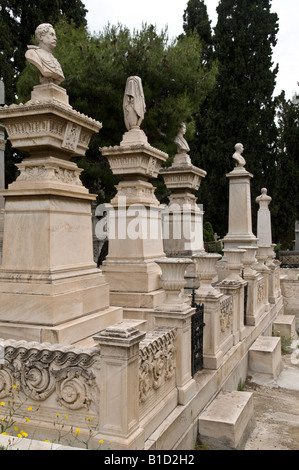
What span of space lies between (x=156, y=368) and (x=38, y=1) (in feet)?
76.4

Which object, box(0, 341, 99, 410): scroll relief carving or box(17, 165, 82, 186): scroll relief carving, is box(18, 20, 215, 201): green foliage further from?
box(0, 341, 99, 410): scroll relief carving

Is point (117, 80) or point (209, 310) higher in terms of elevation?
point (117, 80)

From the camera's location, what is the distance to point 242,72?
889 inches

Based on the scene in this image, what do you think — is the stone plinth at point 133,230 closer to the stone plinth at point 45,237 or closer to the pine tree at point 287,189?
the stone plinth at point 45,237

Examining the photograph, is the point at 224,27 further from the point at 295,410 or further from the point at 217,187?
the point at 295,410

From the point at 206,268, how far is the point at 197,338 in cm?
96

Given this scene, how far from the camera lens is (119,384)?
3.09 meters

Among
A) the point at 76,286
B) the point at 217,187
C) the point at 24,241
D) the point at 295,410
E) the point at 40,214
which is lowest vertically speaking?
the point at 295,410

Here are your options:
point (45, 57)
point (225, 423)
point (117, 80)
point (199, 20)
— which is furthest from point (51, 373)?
point (199, 20)

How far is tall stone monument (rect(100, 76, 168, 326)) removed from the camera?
651 centimetres

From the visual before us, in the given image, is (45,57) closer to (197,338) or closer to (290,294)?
(197,338)

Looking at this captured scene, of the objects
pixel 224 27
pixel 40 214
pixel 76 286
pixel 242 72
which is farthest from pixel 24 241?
pixel 224 27
